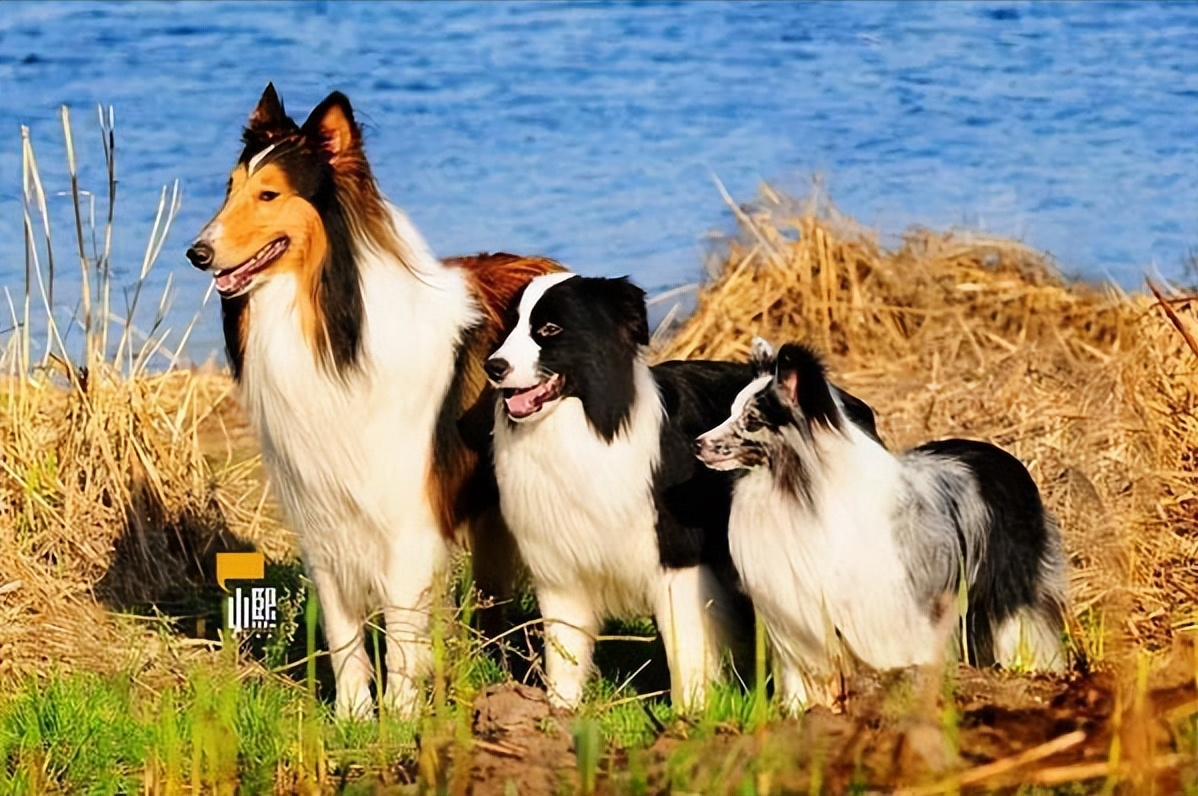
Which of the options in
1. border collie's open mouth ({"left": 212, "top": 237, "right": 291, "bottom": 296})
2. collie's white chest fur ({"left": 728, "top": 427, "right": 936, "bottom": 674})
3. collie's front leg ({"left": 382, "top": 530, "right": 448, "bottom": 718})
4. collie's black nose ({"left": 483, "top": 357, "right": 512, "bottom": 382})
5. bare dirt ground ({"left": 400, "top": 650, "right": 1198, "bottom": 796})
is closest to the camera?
bare dirt ground ({"left": 400, "top": 650, "right": 1198, "bottom": 796})

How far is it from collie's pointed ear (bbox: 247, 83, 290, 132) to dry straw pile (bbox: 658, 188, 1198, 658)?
340cm

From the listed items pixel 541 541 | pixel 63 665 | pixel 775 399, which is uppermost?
pixel 775 399

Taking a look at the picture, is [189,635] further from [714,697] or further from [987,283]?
[987,283]

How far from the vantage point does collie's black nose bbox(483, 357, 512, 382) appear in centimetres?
647

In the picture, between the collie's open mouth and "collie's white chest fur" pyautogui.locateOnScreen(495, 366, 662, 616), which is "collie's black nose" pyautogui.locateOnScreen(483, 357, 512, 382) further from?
"collie's white chest fur" pyautogui.locateOnScreen(495, 366, 662, 616)

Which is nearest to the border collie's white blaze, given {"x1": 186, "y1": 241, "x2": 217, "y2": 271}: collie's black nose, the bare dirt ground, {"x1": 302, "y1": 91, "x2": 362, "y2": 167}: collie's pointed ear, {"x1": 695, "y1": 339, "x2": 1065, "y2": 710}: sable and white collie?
{"x1": 695, "y1": 339, "x2": 1065, "y2": 710}: sable and white collie

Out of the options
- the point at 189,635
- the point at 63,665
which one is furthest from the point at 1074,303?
the point at 63,665

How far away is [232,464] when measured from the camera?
10.6m

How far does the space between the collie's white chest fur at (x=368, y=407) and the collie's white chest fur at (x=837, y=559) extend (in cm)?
129

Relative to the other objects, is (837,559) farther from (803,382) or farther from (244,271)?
(244,271)

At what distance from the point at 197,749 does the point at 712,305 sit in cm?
717

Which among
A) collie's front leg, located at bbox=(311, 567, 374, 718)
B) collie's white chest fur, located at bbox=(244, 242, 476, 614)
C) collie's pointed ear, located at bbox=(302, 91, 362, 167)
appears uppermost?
collie's pointed ear, located at bbox=(302, 91, 362, 167)

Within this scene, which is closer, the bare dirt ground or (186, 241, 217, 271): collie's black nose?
the bare dirt ground

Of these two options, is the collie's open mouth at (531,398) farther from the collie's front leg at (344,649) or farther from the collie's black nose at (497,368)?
the collie's front leg at (344,649)
